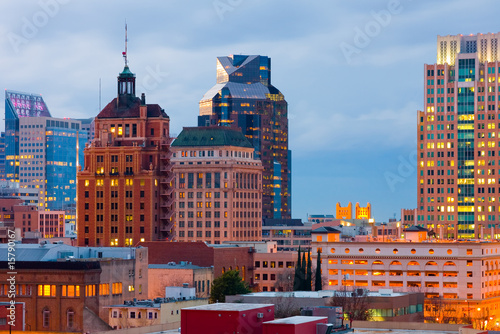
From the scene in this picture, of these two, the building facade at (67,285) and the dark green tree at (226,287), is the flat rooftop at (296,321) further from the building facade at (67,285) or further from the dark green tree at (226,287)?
the dark green tree at (226,287)

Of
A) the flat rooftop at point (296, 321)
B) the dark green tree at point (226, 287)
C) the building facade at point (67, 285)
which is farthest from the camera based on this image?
the dark green tree at point (226, 287)

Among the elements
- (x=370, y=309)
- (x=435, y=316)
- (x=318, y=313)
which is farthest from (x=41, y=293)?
(x=435, y=316)

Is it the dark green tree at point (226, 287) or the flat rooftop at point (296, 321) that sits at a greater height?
the flat rooftop at point (296, 321)

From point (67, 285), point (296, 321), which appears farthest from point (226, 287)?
point (296, 321)

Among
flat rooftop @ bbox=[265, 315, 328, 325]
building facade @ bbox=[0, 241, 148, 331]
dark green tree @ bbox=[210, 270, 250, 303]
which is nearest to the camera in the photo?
flat rooftop @ bbox=[265, 315, 328, 325]

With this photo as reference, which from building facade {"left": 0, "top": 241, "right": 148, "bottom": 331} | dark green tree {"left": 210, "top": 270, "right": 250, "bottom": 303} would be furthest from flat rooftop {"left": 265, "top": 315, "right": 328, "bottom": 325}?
dark green tree {"left": 210, "top": 270, "right": 250, "bottom": 303}

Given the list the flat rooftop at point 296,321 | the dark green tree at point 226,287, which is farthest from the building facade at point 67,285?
the flat rooftop at point 296,321

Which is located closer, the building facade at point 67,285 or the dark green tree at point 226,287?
the building facade at point 67,285

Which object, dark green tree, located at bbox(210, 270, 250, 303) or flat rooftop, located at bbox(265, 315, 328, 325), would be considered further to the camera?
dark green tree, located at bbox(210, 270, 250, 303)

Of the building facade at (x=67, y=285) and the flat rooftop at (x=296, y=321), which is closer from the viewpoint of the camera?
the flat rooftop at (x=296, y=321)

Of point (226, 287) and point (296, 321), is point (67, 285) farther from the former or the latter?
point (296, 321)

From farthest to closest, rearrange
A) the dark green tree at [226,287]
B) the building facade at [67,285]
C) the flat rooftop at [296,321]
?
the dark green tree at [226,287]
the building facade at [67,285]
the flat rooftop at [296,321]

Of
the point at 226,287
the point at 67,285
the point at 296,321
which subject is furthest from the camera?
the point at 226,287

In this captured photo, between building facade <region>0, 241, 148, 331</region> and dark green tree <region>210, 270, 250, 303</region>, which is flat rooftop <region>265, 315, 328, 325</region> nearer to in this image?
building facade <region>0, 241, 148, 331</region>
